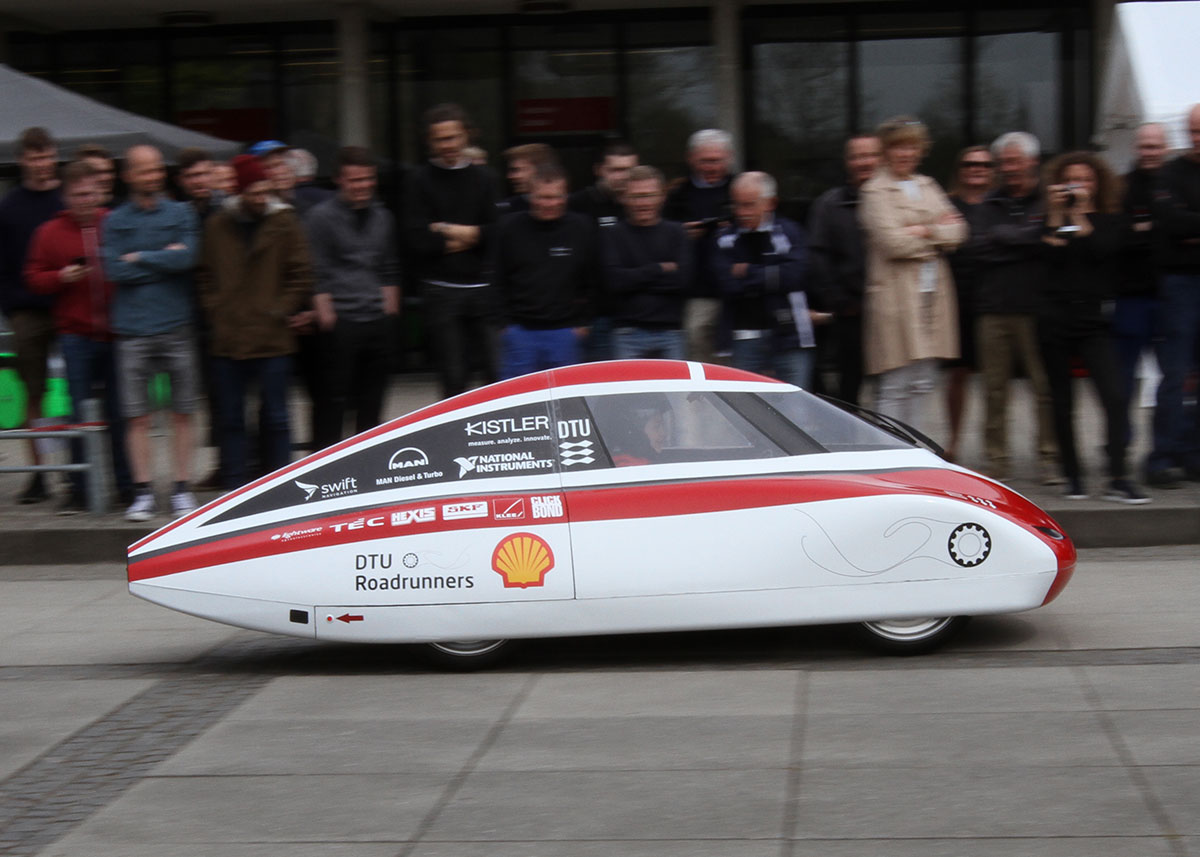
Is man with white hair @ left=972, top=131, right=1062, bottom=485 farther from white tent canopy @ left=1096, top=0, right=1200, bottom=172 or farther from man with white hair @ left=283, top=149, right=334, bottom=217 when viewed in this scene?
man with white hair @ left=283, top=149, right=334, bottom=217

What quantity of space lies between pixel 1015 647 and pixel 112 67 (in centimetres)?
1321

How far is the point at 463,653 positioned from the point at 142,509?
11.3ft

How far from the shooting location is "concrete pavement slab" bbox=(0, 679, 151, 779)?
5629 millimetres

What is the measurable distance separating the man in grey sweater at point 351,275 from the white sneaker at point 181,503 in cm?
94

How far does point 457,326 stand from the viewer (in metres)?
9.27

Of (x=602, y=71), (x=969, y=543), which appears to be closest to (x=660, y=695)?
(x=969, y=543)

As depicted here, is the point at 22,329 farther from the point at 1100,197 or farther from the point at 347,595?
the point at 1100,197

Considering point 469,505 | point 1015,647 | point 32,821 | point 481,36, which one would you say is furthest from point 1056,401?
point 481,36

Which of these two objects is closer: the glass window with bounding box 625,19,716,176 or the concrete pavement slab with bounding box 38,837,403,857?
the concrete pavement slab with bounding box 38,837,403,857

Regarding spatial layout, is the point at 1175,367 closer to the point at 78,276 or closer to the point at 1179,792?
the point at 1179,792

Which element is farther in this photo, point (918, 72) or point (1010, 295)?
point (918, 72)

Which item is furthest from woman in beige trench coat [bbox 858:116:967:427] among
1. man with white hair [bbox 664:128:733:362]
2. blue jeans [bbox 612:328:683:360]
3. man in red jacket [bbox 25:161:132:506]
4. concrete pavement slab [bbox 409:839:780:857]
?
concrete pavement slab [bbox 409:839:780:857]

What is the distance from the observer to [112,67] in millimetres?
16609

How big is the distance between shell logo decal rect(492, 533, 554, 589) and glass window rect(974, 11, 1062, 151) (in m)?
10.8
